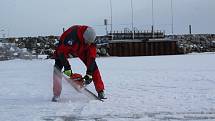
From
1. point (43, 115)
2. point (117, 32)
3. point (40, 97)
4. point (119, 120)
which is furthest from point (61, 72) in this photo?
point (117, 32)

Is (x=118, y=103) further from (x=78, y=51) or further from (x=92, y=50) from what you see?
(x=78, y=51)

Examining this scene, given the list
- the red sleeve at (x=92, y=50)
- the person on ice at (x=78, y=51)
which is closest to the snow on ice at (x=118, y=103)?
the person on ice at (x=78, y=51)

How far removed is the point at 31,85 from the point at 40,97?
2.13 meters

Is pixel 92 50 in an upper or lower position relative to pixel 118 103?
upper

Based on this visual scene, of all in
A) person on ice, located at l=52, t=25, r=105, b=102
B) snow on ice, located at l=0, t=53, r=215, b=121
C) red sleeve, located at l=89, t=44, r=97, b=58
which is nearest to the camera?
snow on ice, located at l=0, t=53, r=215, b=121

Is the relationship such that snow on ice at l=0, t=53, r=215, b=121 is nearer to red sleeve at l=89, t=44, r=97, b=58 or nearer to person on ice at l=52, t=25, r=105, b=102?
Answer: person on ice at l=52, t=25, r=105, b=102

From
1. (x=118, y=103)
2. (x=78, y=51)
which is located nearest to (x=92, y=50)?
(x=78, y=51)

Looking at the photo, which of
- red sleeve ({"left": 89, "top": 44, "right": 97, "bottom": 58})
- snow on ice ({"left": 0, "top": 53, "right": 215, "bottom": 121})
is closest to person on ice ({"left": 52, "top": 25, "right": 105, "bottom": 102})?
red sleeve ({"left": 89, "top": 44, "right": 97, "bottom": 58})

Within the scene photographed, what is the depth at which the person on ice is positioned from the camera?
7852 mm

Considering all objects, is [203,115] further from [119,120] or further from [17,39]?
[17,39]

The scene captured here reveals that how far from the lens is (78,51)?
26.4 feet

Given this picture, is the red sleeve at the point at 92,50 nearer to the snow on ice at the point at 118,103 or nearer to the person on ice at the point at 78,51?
the person on ice at the point at 78,51

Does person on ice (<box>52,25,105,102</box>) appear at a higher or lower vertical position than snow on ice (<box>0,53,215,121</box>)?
higher

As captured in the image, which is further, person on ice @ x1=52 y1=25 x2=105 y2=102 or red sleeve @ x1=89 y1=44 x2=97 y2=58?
red sleeve @ x1=89 y1=44 x2=97 y2=58
